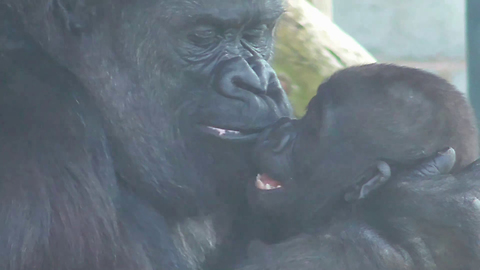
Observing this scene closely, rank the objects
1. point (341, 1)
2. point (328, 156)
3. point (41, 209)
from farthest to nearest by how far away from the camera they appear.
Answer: point (341, 1), point (328, 156), point (41, 209)

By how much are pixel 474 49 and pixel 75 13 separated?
279 cm

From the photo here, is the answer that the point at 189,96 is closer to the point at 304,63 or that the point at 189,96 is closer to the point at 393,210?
the point at 393,210

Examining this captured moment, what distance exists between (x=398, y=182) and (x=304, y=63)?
2063mm

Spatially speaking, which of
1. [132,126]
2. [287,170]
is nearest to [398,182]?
[287,170]

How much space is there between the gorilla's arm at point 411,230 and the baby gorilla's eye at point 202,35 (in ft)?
2.33

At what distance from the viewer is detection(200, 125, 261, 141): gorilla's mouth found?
7.25 feet

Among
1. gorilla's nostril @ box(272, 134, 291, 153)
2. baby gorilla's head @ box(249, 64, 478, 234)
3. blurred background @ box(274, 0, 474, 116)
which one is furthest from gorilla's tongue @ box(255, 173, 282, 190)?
blurred background @ box(274, 0, 474, 116)

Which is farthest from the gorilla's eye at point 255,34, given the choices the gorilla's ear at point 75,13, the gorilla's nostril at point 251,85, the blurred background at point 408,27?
the blurred background at point 408,27

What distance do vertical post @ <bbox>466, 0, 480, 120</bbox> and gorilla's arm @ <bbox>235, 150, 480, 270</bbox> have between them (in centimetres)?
230

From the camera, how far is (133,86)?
2.24m

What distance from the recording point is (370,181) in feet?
6.76

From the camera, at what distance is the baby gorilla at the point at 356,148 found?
206cm

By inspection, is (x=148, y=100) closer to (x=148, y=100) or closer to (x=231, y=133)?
(x=148, y=100)

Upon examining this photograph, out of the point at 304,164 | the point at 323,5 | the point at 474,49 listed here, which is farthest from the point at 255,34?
the point at 323,5
